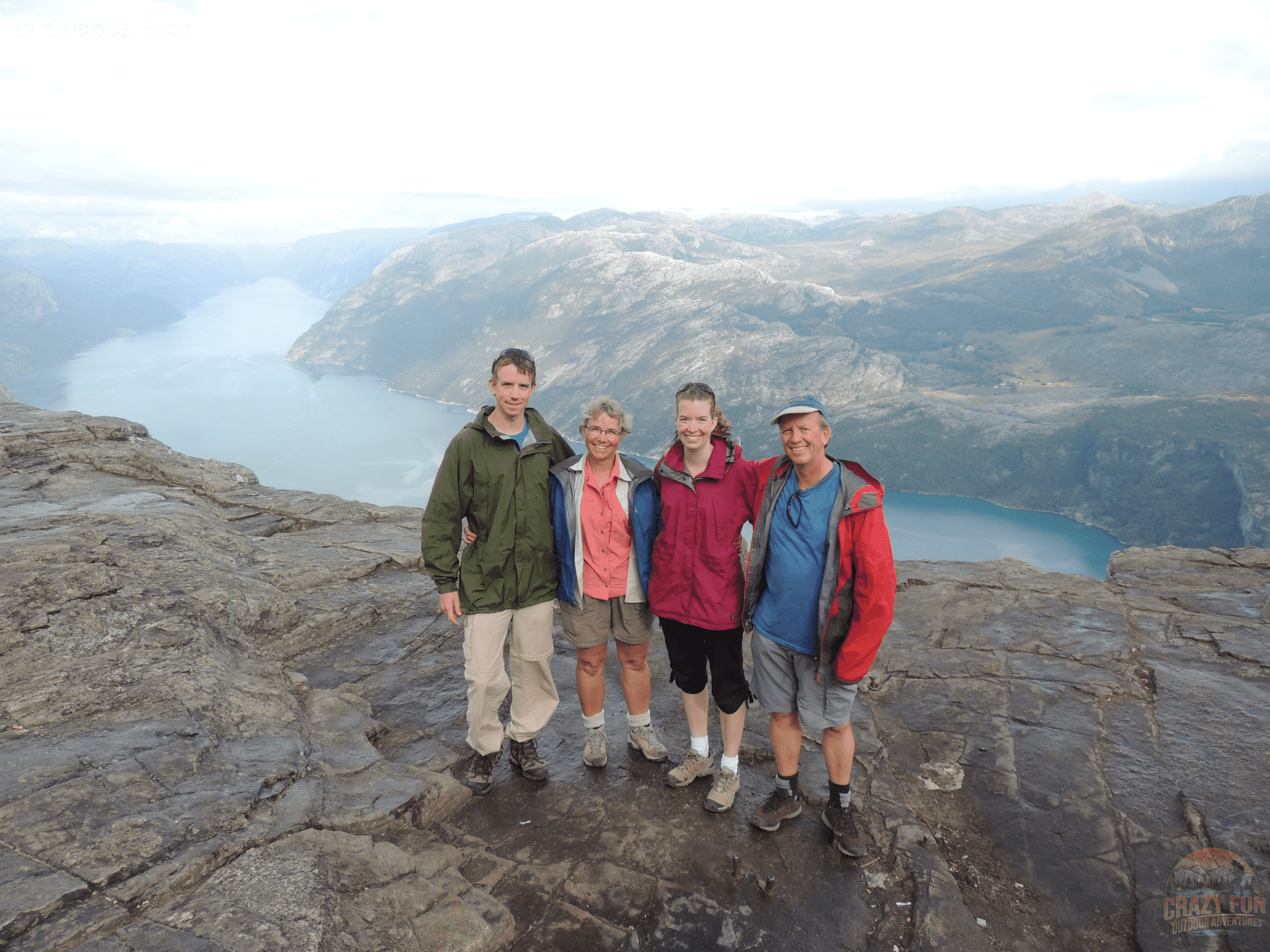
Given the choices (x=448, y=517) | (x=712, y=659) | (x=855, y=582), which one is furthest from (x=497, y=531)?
(x=855, y=582)

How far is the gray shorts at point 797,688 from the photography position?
14.4 ft

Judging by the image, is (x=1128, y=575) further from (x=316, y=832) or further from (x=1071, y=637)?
(x=316, y=832)

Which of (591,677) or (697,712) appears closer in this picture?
(697,712)

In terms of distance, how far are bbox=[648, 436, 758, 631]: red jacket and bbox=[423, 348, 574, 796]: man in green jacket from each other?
3.18ft

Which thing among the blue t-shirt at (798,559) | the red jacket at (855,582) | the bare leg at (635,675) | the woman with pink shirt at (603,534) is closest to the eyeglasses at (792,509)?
the blue t-shirt at (798,559)

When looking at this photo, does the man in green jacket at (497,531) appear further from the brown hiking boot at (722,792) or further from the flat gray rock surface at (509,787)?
the brown hiking boot at (722,792)

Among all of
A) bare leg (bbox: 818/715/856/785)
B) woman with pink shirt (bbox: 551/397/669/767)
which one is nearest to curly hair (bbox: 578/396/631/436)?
woman with pink shirt (bbox: 551/397/669/767)

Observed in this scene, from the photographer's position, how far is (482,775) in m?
5.23

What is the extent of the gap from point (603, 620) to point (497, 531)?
108cm

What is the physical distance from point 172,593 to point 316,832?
3951mm

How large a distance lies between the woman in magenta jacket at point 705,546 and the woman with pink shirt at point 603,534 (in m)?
0.14

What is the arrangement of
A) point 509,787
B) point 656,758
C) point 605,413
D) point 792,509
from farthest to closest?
1. point 656,758
2. point 509,787
3. point 605,413
4. point 792,509

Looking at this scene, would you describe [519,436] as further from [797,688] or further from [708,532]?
[797,688]

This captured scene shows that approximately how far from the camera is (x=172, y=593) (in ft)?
22.0
